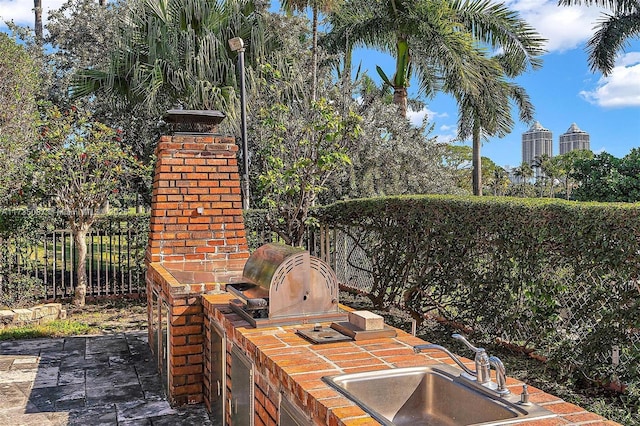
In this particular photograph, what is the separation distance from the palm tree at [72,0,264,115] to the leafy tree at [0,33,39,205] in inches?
97.1

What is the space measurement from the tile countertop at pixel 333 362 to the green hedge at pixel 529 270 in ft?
7.13

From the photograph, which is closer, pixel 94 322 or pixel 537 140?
pixel 94 322

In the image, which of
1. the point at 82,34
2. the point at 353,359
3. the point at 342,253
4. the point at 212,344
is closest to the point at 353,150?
the point at 342,253

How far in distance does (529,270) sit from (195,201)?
310 centimetres

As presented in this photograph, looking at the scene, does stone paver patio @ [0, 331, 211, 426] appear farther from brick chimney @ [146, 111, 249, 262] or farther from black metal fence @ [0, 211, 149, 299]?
black metal fence @ [0, 211, 149, 299]

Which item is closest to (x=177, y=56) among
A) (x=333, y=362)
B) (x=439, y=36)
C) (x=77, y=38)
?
(x=77, y=38)

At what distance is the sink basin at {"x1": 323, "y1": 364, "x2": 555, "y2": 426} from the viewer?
207 cm

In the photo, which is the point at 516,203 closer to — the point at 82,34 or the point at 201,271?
the point at 201,271

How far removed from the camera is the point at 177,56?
10.2 meters

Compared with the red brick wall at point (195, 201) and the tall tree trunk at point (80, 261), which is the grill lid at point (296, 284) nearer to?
the red brick wall at point (195, 201)

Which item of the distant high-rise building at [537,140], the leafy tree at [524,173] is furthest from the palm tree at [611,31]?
the distant high-rise building at [537,140]

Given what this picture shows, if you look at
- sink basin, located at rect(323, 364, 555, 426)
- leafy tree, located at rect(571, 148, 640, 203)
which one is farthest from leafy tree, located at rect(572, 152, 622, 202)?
sink basin, located at rect(323, 364, 555, 426)

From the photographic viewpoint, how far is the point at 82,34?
1220cm

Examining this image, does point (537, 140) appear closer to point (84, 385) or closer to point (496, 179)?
point (496, 179)
